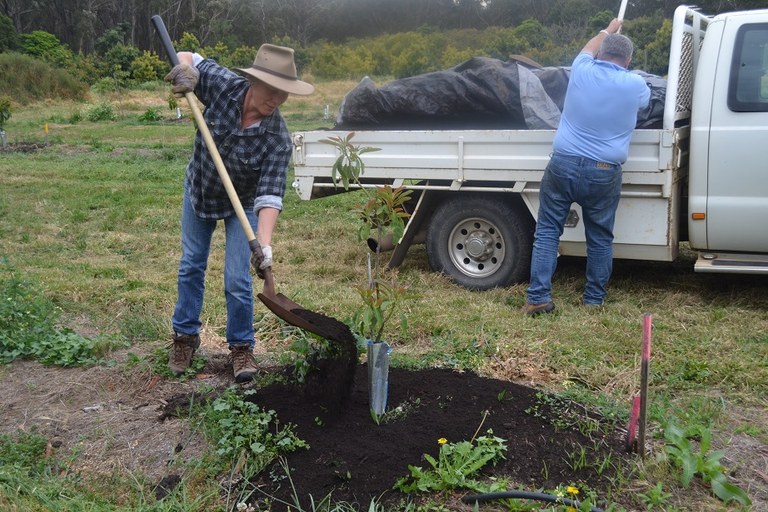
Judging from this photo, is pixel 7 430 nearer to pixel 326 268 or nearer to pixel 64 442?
pixel 64 442

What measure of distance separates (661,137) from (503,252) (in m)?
1.57

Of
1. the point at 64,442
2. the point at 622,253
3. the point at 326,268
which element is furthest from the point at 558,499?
the point at 326,268

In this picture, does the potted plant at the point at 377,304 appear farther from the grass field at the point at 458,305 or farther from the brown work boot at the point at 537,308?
the brown work boot at the point at 537,308

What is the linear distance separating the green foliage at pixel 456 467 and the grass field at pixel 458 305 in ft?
2.35

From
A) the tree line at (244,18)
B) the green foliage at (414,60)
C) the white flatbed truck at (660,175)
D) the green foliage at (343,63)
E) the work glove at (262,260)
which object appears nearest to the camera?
the work glove at (262,260)

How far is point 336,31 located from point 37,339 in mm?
59515

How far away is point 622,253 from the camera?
6301mm

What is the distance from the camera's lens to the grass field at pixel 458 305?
4.61 metres

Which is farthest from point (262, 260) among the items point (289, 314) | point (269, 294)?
point (289, 314)

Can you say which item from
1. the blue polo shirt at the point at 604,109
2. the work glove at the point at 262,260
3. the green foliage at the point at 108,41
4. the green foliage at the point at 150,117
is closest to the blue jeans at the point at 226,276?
the work glove at the point at 262,260

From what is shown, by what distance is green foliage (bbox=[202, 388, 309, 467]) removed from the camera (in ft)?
11.8

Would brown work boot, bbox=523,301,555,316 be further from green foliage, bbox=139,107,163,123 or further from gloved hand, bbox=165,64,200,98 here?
green foliage, bbox=139,107,163,123

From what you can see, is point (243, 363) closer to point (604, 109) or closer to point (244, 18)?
point (604, 109)

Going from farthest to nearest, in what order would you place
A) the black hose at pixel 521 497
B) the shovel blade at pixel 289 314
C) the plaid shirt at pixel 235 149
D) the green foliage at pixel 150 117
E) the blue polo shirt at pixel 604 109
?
the green foliage at pixel 150 117 < the blue polo shirt at pixel 604 109 < the plaid shirt at pixel 235 149 < the shovel blade at pixel 289 314 < the black hose at pixel 521 497
